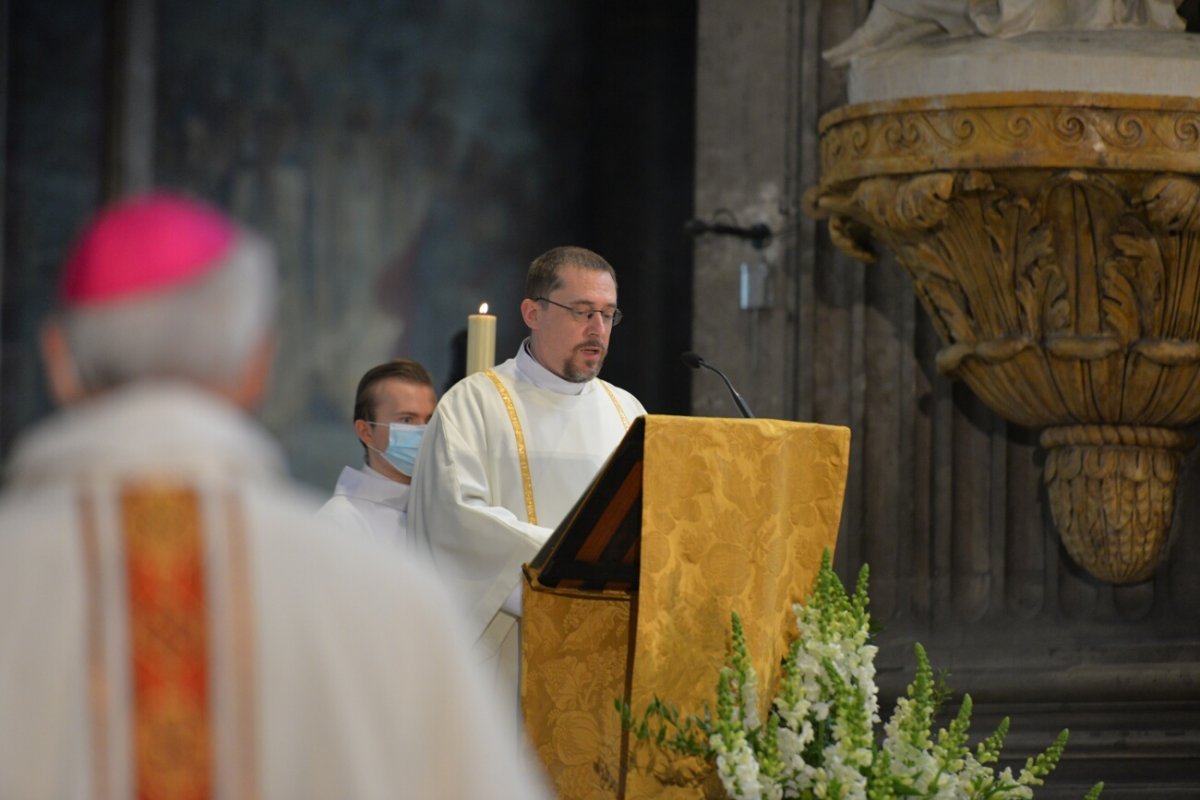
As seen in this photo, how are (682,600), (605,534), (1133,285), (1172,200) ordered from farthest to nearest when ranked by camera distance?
(1133,285), (1172,200), (605,534), (682,600)

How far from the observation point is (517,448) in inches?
179

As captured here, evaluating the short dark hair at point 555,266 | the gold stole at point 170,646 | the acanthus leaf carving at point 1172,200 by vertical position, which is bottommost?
the gold stole at point 170,646

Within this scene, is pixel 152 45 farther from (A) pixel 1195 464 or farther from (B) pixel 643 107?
(A) pixel 1195 464

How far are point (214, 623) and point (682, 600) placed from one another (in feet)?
6.79

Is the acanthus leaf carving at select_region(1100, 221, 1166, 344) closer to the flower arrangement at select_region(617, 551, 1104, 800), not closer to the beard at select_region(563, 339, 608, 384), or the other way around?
the beard at select_region(563, 339, 608, 384)

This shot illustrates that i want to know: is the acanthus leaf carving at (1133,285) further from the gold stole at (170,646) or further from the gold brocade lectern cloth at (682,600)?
the gold stole at (170,646)

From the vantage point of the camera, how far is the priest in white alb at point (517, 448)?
4242 mm

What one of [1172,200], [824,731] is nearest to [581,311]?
[824,731]

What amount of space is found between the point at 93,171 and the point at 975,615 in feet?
9.22

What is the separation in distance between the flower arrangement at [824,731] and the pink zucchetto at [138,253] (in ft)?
5.85

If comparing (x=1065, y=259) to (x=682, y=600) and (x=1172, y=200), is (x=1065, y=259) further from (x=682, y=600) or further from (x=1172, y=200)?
(x=682, y=600)

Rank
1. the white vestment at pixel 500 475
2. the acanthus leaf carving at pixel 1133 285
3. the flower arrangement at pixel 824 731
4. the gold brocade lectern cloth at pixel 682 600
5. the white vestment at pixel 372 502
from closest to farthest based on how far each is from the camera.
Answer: the flower arrangement at pixel 824 731 → the gold brocade lectern cloth at pixel 682 600 → the white vestment at pixel 500 475 → the white vestment at pixel 372 502 → the acanthus leaf carving at pixel 1133 285

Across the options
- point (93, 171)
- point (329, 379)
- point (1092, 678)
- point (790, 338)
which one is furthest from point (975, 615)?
point (93, 171)

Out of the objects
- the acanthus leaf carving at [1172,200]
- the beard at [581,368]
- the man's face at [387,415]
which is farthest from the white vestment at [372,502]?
the acanthus leaf carving at [1172,200]
